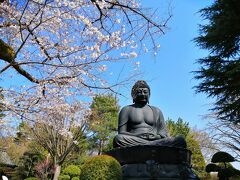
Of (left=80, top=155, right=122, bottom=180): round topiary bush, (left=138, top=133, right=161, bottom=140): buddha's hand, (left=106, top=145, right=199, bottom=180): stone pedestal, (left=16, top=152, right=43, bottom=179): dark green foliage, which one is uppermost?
(left=16, top=152, right=43, bottom=179): dark green foliage

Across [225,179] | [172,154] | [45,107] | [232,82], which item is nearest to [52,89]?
[45,107]

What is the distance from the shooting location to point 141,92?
24.3 ft

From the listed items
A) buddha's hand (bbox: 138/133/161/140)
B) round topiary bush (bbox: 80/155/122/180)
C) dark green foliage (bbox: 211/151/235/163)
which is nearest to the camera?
round topiary bush (bbox: 80/155/122/180)

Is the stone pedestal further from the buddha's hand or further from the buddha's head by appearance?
the buddha's head

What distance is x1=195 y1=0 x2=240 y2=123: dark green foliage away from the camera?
11.3 m

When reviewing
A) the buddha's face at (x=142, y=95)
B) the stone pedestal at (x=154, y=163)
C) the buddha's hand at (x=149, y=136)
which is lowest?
the stone pedestal at (x=154, y=163)

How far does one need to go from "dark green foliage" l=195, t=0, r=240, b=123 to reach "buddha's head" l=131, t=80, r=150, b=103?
4.54 meters

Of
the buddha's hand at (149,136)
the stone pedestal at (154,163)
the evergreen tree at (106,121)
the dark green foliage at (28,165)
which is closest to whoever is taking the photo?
the stone pedestal at (154,163)

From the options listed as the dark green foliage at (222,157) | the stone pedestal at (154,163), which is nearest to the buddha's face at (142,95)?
the stone pedestal at (154,163)

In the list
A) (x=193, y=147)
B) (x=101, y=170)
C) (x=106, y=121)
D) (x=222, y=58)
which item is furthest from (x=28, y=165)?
(x=101, y=170)

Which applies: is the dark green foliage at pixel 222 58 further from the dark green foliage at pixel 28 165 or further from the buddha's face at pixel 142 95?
the dark green foliage at pixel 28 165

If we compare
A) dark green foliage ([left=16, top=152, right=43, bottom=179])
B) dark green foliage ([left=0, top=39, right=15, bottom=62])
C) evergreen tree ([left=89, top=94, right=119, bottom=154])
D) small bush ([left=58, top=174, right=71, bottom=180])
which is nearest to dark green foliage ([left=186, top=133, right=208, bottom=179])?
evergreen tree ([left=89, top=94, right=119, bottom=154])

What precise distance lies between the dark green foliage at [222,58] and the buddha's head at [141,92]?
4.54m

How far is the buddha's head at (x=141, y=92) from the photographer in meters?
7.42
